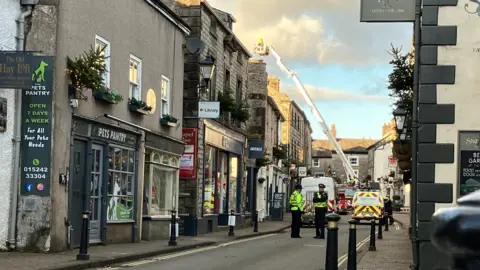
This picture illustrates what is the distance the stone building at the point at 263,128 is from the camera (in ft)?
137

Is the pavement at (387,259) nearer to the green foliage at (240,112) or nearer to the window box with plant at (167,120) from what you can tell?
the window box with plant at (167,120)

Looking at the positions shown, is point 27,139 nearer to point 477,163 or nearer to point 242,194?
point 477,163

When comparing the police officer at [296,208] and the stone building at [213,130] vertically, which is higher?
the stone building at [213,130]

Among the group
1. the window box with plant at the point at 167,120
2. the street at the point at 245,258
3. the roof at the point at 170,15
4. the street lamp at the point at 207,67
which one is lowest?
the street at the point at 245,258

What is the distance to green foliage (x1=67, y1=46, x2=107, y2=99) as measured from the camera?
15523 millimetres

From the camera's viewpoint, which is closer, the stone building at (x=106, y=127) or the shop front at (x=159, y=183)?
the stone building at (x=106, y=127)

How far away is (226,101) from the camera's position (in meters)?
29.1

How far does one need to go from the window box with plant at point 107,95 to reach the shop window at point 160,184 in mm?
4020

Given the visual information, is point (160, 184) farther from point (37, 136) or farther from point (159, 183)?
point (37, 136)

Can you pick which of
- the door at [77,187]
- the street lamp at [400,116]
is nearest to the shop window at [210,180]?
the door at [77,187]

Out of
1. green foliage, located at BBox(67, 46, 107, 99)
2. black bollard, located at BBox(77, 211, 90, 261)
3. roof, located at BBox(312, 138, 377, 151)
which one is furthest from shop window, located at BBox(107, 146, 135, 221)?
roof, located at BBox(312, 138, 377, 151)

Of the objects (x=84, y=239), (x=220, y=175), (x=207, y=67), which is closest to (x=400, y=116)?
(x=84, y=239)

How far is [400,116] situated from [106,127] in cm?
729

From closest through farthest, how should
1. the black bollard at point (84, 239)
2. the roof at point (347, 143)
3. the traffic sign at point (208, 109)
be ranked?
the black bollard at point (84, 239), the traffic sign at point (208, 109), the roof at point (347, 143)
